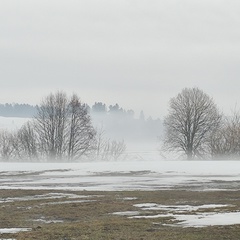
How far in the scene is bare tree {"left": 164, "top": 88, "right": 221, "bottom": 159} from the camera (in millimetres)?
87125

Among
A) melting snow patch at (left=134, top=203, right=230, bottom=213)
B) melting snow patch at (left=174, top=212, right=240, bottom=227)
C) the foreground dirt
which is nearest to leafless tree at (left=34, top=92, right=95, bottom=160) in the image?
the foreground dirt

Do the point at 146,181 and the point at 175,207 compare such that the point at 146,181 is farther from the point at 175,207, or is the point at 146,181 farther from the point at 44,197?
the point at 175,207

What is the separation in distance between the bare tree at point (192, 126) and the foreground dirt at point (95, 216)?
177 feet

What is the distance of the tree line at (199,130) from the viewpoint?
8469cm

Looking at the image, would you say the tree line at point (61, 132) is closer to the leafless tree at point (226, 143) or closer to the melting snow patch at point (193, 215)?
the leafless tree at point (226, 143)

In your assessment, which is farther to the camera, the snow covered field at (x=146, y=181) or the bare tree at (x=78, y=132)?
the bare tree at (x=78, y=132)

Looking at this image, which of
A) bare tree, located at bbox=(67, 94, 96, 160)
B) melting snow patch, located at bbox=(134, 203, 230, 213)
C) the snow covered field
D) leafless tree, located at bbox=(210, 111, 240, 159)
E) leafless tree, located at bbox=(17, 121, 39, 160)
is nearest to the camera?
the snow covered field

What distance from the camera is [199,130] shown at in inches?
3455

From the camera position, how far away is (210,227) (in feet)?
58.0

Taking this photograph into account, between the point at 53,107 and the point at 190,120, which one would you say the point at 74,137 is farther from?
the point at 190,120

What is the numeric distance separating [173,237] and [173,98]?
77.0 meters

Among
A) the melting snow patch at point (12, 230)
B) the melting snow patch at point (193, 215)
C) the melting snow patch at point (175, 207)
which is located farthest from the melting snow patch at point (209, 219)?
the melting snow patch at point (12, 230)

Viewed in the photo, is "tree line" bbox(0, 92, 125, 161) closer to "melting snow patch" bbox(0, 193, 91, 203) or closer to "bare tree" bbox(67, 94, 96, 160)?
"bare tree" bbox(67, 94, 96, 160)

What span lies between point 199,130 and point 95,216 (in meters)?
66.9
